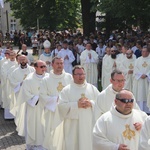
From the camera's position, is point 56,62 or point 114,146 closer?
point 114,146

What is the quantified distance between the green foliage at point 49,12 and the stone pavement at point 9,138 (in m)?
20.4

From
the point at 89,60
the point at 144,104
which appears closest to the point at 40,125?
the point at 144,104

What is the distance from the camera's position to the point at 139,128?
4930mm

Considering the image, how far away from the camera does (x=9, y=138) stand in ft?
29.0

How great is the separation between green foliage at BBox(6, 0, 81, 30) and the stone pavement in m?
20.4

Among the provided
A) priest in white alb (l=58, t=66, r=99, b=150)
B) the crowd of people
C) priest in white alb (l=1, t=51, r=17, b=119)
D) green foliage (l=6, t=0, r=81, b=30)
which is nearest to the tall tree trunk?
green foliage (l=6, t=0, r=81, b=30)

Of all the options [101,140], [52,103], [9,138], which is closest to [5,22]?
[9,138]

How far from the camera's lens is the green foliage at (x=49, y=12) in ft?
97.9

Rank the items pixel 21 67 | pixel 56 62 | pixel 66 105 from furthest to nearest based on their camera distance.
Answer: pixel 21 67 → pixel 56 62 → pixel 66 105

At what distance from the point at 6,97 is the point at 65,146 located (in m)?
4.96

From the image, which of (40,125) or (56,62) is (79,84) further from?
(40,125)

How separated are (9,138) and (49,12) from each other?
24.2 m

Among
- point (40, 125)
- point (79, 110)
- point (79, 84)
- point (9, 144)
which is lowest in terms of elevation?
point (9, 144)

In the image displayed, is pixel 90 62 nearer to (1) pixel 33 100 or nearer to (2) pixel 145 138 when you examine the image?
(1) pixel 33 100
